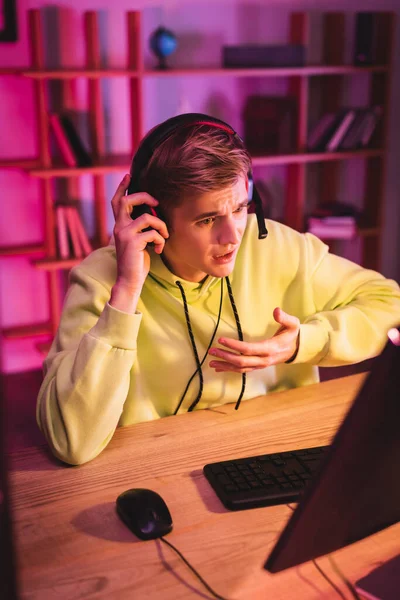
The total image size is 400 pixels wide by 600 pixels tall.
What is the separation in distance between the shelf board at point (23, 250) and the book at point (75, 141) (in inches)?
18.1

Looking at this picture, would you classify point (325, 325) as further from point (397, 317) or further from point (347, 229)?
point (347, 229)

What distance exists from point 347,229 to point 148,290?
256 cm

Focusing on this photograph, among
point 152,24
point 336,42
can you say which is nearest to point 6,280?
point 152,24


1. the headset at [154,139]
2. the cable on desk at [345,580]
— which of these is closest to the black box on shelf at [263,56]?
the headset at [154,139]

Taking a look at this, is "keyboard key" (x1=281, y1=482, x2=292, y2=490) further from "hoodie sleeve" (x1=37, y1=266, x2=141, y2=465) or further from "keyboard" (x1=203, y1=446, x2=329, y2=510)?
"hoodie sleeve" (x1=37, y1=266, x2=141, y2=465)

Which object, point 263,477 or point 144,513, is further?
point 263,477

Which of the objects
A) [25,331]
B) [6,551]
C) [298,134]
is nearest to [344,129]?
[298,134]

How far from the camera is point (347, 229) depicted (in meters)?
3.84

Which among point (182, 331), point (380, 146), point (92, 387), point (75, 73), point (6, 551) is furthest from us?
point (380, 146)

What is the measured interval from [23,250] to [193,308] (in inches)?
81.6

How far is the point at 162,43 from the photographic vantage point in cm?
335

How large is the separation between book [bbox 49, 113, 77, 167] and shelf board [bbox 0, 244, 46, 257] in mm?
436

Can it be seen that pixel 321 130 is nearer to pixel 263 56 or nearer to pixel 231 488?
pixel 263 56

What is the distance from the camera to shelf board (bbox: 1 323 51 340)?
11.3 feet
